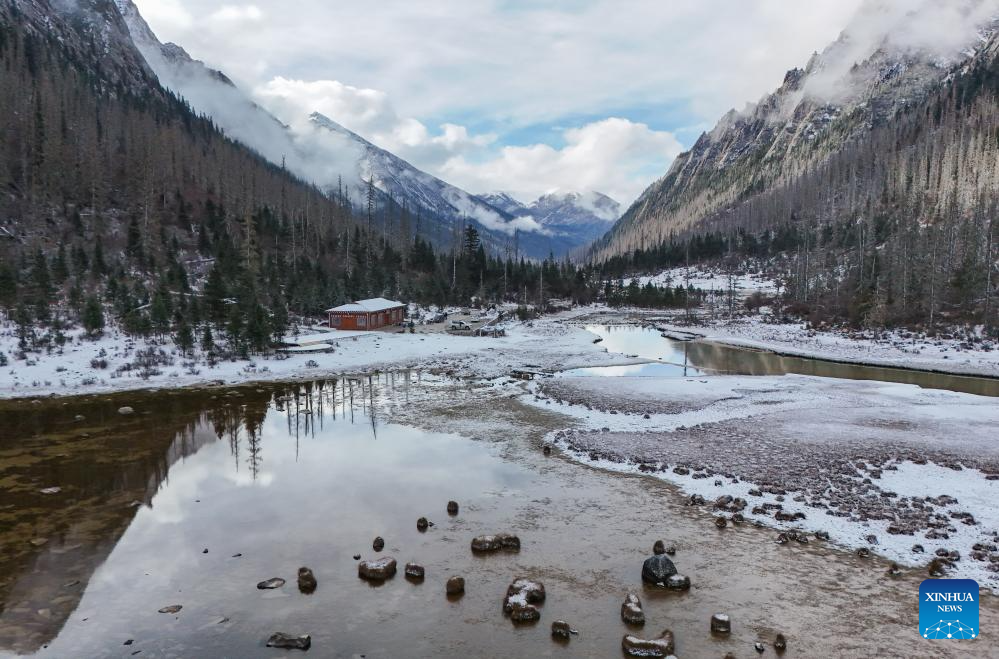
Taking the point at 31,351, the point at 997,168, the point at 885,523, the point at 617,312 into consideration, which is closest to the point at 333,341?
the point at 31,351

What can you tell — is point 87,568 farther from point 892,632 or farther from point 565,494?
point 892,632

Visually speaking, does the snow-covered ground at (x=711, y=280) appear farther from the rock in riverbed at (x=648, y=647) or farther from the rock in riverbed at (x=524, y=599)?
the rock in riverbed at (x=648, y=647)

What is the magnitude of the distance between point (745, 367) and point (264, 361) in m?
40.3

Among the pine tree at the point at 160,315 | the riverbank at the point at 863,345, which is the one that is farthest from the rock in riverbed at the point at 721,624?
the pine tree at the point at 160,315

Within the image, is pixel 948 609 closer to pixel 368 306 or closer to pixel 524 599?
pixel 524 599

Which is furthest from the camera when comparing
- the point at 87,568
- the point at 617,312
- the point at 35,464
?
the point at 617,312

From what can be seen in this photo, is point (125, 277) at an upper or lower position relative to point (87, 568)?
upper

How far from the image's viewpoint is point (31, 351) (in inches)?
1714

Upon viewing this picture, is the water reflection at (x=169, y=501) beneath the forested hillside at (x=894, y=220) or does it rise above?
beneath

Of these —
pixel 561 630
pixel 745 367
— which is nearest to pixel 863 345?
pixel 745 367

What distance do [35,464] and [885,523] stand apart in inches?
1185

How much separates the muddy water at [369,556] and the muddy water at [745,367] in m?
23.4

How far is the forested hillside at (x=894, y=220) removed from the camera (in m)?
64.4

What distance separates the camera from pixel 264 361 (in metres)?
46.0
